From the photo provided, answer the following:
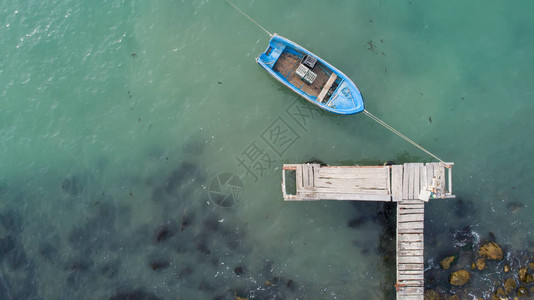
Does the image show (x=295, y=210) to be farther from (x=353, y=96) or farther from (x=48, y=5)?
(x=48, y=5)

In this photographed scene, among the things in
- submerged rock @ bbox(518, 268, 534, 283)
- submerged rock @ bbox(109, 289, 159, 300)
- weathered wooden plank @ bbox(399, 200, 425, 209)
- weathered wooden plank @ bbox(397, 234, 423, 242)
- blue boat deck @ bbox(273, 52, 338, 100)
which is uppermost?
blue boat deck @ bbox(273, 52, 338, 100)

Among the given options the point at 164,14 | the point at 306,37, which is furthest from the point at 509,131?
the point at 164,14

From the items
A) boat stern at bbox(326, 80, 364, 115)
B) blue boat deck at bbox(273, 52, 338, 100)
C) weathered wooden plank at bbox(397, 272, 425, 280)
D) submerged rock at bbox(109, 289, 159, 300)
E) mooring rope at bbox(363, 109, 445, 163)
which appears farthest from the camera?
submerged rock at bbox(109, 289, 159, 300)

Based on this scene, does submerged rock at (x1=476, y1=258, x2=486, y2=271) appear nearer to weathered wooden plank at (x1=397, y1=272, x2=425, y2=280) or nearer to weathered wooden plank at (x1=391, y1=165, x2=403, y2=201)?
weathered wooden plank at (x1=397, y1=272, x2=425, y2=280)

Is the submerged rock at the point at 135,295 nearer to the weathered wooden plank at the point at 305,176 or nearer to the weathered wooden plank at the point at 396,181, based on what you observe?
the weathered wooden plank at the point at 305,176

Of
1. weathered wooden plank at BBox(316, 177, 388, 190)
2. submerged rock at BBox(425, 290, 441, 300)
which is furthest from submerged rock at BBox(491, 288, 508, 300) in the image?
weathered wooden plank at BBox(316, 177, 388, 190)

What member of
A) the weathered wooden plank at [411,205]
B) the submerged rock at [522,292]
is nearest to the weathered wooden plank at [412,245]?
the weathered wooden plank at [411,205]

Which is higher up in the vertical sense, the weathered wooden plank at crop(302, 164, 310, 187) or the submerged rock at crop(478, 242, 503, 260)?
the weathered wooden plank at crop(302, 164, 310, 187)
